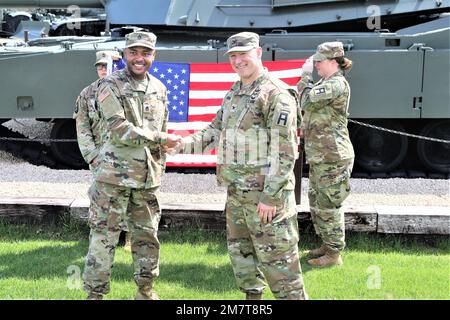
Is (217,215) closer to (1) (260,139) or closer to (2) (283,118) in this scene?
(1) (260,139)

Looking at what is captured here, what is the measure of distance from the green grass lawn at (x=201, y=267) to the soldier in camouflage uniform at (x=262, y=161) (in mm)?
787

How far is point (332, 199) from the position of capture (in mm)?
5078

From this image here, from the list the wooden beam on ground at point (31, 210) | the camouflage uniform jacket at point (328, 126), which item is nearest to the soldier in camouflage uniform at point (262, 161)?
the camouflage uniform jacket at point (328, 126)

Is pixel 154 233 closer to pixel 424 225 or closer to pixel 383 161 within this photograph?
pixel 424 225

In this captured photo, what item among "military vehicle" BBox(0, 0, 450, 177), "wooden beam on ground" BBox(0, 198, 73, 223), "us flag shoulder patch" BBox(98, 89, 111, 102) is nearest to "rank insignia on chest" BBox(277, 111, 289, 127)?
"us flag shoulder patch" BBox(98, 89, 111, 102)

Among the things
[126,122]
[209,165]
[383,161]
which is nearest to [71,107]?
[209,165]

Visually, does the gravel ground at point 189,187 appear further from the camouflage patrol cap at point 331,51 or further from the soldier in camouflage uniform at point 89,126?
the camouflage patrol cap at point 331,51

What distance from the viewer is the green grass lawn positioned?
4.62 metres

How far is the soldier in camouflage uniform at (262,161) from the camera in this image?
374cm

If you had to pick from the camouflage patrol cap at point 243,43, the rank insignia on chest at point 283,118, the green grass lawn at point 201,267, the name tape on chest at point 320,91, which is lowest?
the green grass lawn at point 201,267

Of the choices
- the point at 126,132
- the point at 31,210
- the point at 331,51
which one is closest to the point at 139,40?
the point at 126,132

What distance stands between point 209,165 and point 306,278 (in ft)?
11.7

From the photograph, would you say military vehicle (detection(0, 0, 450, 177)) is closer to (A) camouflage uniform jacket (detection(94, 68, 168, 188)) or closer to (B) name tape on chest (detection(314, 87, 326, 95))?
(B) name tape on chest (detection(314, 87, 326, 95))

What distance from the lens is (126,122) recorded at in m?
4.03
